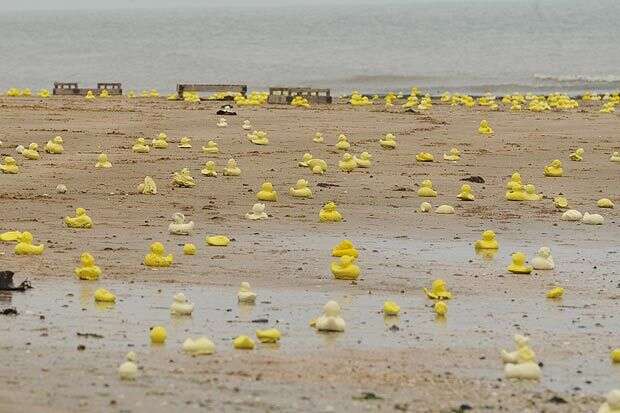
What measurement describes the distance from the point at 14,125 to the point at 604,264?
13.6 m

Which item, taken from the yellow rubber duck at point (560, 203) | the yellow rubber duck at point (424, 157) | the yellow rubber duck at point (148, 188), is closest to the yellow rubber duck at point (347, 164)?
the yellow rubber duck at point (424, 157)

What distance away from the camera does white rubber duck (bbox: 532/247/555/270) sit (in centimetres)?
1226

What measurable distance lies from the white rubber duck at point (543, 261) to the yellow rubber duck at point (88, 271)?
370 cm

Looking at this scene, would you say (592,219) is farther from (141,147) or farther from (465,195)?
(141,147)

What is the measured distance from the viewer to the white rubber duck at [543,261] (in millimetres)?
12258

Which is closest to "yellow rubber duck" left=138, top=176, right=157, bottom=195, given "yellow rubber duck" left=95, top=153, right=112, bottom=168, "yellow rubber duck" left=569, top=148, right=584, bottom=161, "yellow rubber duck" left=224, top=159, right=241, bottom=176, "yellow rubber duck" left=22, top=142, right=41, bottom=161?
"yellow rubber duck" left=224, top=159, right=241, bottom=176

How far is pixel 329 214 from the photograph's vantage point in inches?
592

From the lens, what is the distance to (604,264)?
12844mm

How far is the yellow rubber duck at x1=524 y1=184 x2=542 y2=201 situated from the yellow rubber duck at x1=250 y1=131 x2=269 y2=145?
594 cm

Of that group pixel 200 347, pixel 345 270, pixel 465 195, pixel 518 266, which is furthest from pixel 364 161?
pixel 200 347

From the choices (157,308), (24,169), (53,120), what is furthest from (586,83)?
(157,308)

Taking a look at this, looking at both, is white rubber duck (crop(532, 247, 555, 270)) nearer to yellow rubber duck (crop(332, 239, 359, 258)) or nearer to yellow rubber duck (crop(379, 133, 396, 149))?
yellow rubber duck (crop(332, 239, 359, 258))

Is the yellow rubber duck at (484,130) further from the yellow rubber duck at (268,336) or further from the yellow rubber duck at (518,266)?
the yellow rubber duck at (268,336)

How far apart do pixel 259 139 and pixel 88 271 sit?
453 inches
